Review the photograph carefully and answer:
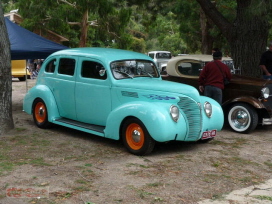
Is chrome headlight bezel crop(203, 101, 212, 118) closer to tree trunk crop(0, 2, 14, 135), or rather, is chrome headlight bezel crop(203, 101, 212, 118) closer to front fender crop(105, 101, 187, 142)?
front fender crop(105, 101, 187, 142)

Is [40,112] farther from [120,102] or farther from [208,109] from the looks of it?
[208,109]

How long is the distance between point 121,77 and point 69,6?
47.0 ft

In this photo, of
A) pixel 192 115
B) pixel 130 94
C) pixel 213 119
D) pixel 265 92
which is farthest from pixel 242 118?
pixel 130 94

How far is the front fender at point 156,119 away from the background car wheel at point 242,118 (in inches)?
101

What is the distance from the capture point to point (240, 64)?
1166 centimetres

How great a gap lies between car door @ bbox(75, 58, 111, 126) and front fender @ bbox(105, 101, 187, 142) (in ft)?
2.14

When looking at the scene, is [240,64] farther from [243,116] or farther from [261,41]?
[243,116]

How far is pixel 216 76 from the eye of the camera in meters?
8.96

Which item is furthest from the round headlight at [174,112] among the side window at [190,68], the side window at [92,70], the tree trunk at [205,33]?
the tree trunk at [205,33]

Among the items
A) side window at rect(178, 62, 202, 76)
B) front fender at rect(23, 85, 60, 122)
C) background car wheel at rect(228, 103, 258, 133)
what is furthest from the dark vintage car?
front fender at rect(23, 85, 60, 122)

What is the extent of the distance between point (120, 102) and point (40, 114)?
245cm

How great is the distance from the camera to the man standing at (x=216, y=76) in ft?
29.4

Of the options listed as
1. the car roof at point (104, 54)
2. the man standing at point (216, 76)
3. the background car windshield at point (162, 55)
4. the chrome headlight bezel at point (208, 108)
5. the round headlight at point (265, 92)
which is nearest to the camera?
the chrome headlight bezel at point (208, 108)

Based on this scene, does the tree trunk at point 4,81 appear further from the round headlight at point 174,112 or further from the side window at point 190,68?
the side window at point 190,68
